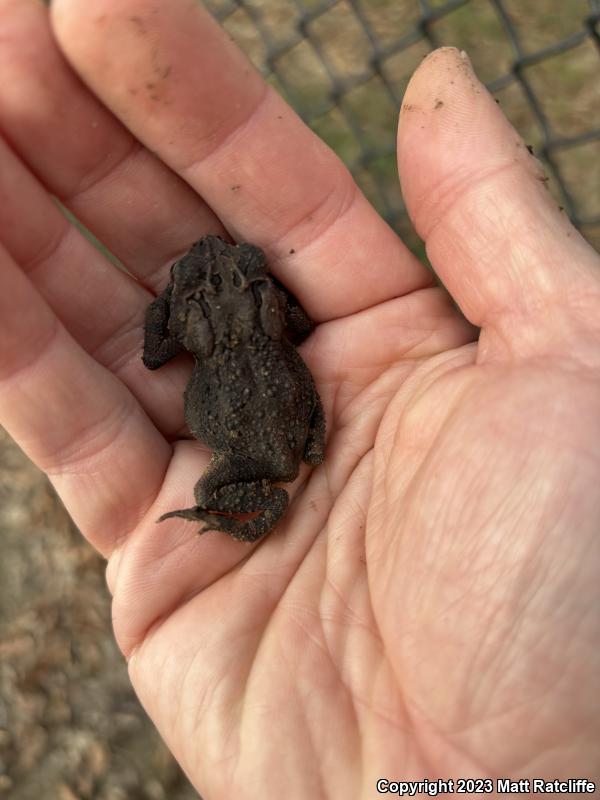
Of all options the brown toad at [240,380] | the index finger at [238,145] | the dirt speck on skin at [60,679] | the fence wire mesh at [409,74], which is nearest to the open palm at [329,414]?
the index finger at [238,145]

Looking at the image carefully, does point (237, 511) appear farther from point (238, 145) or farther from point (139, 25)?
point (139, 25)

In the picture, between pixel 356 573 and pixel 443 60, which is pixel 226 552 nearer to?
pixel 356 573

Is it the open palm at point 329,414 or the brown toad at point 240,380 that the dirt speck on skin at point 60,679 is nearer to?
the open palm at point 329,414

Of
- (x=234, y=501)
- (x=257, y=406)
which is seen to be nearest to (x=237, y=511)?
(x=234, y=501)

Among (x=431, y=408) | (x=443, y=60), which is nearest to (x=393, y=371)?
(x=431, y=408)

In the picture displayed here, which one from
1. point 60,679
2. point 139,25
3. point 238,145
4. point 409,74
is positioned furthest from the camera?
point 409,74

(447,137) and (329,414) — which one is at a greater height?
(447,137)
